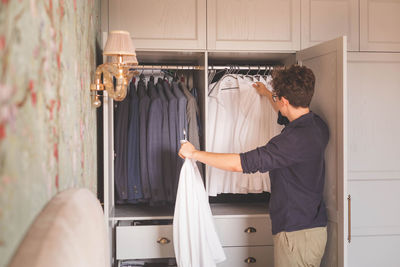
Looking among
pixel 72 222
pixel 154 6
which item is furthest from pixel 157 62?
pixel 72 222

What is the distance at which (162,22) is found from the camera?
2.59 m

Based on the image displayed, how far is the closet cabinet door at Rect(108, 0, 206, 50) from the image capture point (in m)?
2.55

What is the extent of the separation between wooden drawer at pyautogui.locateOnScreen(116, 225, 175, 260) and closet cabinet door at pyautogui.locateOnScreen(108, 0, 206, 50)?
3.83 feet

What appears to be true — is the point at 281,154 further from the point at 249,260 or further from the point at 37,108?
the point at 37,108

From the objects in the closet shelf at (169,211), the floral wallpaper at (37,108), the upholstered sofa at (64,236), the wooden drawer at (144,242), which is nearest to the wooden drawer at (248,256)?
the closet shelf at (169,211)

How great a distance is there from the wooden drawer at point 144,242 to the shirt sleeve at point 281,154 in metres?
0.84

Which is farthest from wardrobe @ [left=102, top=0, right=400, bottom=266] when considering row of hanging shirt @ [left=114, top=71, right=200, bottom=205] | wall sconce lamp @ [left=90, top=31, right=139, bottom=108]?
wall sconce lamp @ [left=90, top=31, right=139, bottom=108]

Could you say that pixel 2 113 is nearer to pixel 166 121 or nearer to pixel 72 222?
pixel 72 222

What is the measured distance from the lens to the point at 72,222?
106 cm

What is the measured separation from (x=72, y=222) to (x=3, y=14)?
541 millimetres

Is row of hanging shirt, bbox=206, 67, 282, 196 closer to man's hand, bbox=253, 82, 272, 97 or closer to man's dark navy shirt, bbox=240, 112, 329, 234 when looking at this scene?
man's hand, bbox=253, 82, 272, 97

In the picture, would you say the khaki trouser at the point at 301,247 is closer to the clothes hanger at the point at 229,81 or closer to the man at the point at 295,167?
the man at the point at 295,167

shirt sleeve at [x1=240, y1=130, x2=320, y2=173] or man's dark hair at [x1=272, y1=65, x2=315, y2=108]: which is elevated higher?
man's dark hair at [x1=272, y1=65, x2=315, y2=108]

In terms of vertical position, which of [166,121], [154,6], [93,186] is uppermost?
[154,6]
